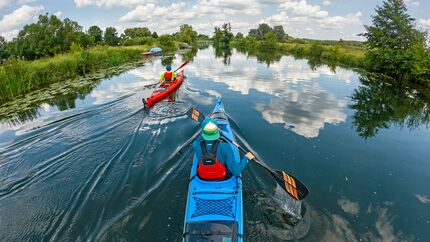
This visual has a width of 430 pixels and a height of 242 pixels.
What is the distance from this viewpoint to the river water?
4684mm

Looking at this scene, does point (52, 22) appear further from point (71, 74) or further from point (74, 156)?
point (74, 156)

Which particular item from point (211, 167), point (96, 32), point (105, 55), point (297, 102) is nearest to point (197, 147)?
point (211, 167)

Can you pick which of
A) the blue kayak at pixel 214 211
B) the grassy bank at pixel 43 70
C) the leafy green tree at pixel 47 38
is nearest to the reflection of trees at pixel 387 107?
the blue kayak at pixel 214 211

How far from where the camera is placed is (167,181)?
19.6 feet

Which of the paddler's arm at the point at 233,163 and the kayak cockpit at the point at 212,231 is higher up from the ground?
the paddler's arm at the point at 233,163

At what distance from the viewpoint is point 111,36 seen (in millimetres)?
66438

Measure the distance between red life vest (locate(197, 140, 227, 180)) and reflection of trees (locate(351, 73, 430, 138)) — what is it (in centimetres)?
734

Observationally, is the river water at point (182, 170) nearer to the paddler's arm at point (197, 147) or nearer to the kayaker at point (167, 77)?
the paddler's arm at point (197, 147)

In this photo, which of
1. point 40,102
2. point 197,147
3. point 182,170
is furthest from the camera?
point 40,102

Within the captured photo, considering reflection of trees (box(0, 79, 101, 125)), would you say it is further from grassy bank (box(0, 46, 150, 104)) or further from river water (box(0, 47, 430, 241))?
grassy bank (box(0, 46, 150, 104))

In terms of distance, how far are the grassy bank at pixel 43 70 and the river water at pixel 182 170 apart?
3028mm

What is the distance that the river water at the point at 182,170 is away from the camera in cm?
468

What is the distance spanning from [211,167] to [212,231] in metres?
1.26

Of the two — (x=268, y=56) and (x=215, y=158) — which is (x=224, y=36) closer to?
(x=268, y=56)
